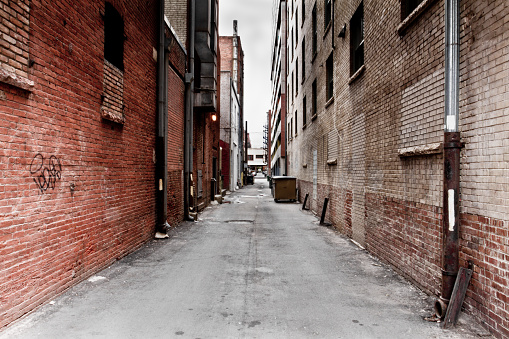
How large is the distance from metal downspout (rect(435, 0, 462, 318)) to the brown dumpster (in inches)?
625

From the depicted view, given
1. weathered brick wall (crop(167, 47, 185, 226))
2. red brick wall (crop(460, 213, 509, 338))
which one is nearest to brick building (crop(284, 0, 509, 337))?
red brick wall (crop(460, 213, 509, 338))

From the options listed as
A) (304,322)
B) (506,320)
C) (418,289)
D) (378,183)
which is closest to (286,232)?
(378,183)

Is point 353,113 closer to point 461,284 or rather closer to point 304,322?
point 461,284

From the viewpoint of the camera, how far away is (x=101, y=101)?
5738 millimetres

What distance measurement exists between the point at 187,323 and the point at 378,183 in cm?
470

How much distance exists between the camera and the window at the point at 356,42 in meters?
8.69

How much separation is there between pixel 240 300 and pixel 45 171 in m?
3.04

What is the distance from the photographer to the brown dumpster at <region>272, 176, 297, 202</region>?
19.8 m

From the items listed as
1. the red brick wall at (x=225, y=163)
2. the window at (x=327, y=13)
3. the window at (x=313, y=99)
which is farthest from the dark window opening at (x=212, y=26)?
the red brick wall at (x=225, y=163)

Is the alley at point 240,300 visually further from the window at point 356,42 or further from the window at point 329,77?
the window at point 329,77

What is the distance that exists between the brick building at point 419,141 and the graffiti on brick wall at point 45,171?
16.7ft

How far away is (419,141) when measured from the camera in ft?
16.4

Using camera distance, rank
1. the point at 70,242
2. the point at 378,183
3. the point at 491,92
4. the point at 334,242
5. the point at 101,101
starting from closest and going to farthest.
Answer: the point at 491,92, the point at 70,242, the point at 101,101, the point at 378,183, the point at 334,242

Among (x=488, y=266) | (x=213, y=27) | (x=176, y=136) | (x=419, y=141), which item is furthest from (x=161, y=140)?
(x=213, y=27)
